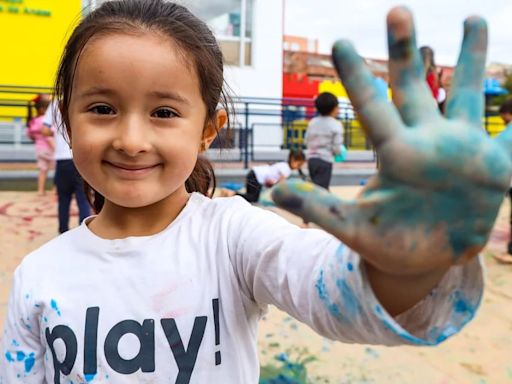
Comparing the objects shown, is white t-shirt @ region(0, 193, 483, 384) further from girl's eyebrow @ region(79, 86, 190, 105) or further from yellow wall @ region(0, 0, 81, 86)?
yellow wall @ region(0, 0, 81, 86)

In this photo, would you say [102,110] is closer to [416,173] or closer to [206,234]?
[206,234]

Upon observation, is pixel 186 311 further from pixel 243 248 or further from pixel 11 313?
pixel 11 313

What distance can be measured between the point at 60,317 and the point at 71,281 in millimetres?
72

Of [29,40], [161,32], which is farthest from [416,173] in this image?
[29,40]

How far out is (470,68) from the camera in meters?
0.61

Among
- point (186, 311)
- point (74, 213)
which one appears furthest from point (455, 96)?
point (74, 213)

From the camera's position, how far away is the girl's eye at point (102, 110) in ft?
3.16

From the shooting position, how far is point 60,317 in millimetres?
1008

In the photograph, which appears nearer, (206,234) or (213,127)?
(206,234)

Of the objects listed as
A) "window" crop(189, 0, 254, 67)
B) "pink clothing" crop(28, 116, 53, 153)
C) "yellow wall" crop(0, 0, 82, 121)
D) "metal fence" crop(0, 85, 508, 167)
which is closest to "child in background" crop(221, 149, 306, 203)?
"pink clothing" crop(28, 116, 53, 153)

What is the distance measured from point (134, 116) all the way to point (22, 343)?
1.79 ft

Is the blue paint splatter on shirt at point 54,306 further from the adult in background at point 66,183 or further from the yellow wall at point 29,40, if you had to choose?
the yellow wall at point 29,40

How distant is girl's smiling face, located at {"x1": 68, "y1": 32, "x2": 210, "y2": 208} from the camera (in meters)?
0.94

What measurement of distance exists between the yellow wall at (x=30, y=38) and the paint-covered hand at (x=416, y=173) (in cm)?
1144
